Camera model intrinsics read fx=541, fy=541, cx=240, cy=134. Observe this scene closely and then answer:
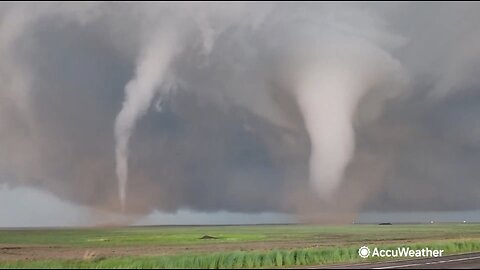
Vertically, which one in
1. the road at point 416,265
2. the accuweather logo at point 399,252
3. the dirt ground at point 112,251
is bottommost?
the road at point 416,265

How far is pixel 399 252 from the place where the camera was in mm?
55562

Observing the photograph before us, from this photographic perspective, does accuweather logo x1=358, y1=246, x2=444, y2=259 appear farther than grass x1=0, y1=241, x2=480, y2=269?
Yes

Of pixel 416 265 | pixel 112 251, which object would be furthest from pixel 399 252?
pixel 112 251

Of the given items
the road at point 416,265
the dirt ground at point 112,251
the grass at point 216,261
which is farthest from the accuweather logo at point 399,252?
the dirt ground at point 112,251

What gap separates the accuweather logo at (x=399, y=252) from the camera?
52044 millimetres

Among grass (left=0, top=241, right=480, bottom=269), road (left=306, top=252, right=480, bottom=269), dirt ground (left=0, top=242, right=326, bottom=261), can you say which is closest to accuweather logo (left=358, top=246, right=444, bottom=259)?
Answer: grass (left=0, top=241, right=480, bottom=269)

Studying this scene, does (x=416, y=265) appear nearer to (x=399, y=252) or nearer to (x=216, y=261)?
(x=216, y=261)

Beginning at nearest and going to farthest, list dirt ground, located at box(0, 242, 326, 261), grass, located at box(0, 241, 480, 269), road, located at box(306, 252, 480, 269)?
grass, located at box(0, 241, 480, 269) < road, located at box(306, 252, 480, 269) < dirt ground, located at box(0, 242, 326, 261)

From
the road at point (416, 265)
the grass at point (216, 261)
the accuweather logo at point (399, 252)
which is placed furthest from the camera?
the accuweather logo at point (399, 252)

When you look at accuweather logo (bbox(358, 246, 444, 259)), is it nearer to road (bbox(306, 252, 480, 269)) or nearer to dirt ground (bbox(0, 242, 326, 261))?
road (bbox(306, 252, 480, 269))

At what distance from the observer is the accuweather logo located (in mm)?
52044

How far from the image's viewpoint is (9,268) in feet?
117

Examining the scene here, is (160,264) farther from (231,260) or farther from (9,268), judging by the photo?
(9,268)

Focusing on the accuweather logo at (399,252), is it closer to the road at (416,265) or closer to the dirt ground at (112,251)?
the road at (416,265)
